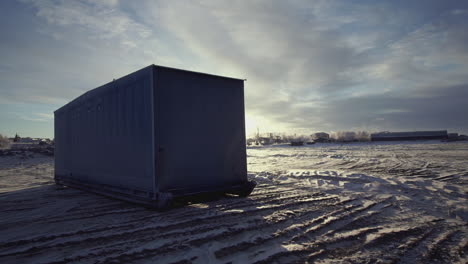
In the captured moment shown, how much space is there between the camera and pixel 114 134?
6.45 meters

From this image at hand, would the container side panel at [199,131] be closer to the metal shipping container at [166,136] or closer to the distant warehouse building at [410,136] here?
the metal shipping container at [166,136]

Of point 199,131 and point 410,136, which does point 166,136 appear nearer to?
point 199,131

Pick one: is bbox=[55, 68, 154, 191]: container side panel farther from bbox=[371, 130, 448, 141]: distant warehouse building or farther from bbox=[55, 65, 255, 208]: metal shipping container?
bbox=[371, 130, 448, 141]: distant warehouse building

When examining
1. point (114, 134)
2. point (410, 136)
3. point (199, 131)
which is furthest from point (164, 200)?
point (410, 136)

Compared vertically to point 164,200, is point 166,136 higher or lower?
higher

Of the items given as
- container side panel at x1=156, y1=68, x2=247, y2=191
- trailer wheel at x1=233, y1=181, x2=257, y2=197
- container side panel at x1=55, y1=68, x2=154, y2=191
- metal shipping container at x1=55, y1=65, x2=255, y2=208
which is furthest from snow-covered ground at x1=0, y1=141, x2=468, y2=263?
container side panel at x1=55, y1=68, x2=154, y2=191

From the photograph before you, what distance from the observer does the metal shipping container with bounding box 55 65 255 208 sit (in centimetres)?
526

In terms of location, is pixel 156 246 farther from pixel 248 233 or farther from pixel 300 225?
pixel 300 225

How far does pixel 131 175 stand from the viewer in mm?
5777

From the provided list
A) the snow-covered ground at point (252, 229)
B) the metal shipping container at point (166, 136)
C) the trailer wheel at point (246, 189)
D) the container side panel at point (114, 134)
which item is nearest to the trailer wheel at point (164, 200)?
the metal shipping container at point (166, 136)

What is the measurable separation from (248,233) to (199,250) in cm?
87

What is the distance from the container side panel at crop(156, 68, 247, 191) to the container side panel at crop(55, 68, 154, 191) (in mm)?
324

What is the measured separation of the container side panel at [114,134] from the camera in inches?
213

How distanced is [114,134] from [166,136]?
1.95 meters
